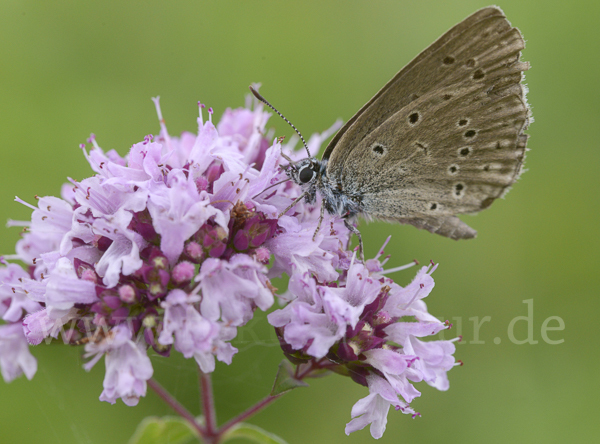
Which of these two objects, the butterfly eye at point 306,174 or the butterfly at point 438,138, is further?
the butterfly eye at point 306,174

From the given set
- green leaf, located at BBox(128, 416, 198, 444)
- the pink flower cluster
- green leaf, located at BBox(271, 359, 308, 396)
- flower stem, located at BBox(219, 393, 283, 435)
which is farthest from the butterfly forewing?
green leaf, located at BBox(128, 416, 198, 444)

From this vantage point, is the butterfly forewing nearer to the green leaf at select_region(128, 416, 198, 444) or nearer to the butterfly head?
the butterfly head

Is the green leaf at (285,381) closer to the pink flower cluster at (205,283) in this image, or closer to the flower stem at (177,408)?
the pink flower cluster at (205,283)

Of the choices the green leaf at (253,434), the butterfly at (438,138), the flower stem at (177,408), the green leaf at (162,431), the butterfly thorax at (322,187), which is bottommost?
the green leaf at (162,431)

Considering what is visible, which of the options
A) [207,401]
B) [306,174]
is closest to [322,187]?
[306,174]

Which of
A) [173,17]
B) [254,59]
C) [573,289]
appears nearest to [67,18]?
[173,17]

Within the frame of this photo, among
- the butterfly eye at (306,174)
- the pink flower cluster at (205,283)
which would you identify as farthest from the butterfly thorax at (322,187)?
the pink flower cluster at (205,283)
